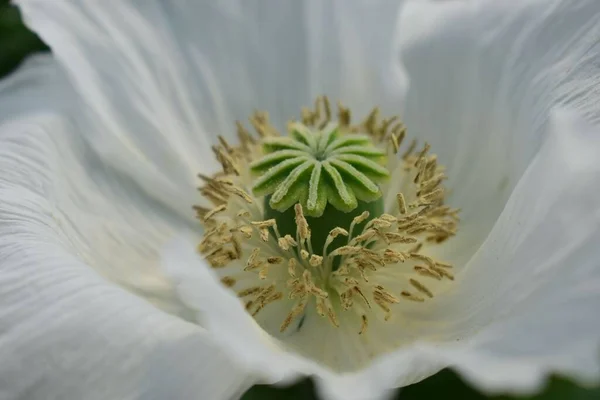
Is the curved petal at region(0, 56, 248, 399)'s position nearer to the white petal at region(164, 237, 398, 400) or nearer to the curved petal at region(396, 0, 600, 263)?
the white petal at region(164, 237, 398, 400)

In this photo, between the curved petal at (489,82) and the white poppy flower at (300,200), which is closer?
the white poppy flower at (300,200)

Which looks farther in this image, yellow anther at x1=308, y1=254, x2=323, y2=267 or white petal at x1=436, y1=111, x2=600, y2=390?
yellow anther at x1=308, y1=254, x2=323, y2=267

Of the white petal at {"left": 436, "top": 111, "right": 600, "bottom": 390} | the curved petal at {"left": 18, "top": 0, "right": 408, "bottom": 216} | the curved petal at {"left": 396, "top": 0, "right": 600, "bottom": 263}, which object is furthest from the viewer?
the curved petal at {"left": 18, "top": 0, "right": 408, "bottom": 216}

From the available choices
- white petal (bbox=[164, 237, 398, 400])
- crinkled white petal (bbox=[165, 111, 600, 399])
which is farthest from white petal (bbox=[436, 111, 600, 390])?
white petal (bbox=[164, 237, 398, 400])

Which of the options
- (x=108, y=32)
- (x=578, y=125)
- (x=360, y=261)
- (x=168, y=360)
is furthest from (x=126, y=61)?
(x=578, y=125)

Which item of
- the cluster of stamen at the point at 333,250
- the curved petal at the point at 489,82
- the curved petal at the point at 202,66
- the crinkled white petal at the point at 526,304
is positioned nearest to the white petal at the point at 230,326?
the crinkled white petal at the point at 526,304

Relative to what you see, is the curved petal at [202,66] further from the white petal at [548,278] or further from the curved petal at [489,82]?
the white petal at [548,278]
